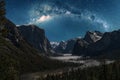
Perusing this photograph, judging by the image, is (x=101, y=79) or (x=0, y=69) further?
(x=101, y=79)

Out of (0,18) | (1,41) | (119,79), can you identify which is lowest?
(119,79)

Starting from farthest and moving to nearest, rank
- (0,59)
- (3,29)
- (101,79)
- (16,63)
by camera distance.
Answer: (101,79), (16,63), (0,59), (3,29)

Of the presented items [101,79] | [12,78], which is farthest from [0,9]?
[101,79]

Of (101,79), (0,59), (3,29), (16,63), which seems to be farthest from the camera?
(101,79)

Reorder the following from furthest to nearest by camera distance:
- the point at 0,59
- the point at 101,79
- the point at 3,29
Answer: the point at 101,79 < the point at 0,59 < the point at 3,29

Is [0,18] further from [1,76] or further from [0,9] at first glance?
[1,76]

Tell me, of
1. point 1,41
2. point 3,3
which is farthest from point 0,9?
point 1,41

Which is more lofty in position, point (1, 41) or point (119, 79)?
point (1, 41)

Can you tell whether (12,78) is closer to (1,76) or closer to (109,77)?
(1,76)

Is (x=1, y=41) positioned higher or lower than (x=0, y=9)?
lower
